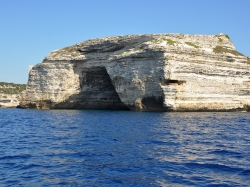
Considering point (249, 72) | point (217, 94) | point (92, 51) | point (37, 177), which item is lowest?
point (37, 177)

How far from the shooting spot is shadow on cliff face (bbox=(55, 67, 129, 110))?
164ft

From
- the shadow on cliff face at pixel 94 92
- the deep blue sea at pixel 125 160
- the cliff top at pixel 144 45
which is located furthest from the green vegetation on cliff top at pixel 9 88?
the deep blue sea at pixel 125 160

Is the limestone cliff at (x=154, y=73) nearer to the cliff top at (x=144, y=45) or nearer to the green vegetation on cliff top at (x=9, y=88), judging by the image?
the cliff top at (x=144, y=45)

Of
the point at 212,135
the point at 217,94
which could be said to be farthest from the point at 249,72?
the point at 212,135

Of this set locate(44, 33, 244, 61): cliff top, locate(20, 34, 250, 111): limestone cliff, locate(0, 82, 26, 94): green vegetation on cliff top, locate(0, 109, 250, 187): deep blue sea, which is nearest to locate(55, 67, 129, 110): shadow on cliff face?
locate(20, 34, 250, 111): limestone cliff

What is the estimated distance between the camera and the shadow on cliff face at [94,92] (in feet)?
164

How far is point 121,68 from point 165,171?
1333 inches

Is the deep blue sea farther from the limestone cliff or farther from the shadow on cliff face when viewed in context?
the shadow on cliff face

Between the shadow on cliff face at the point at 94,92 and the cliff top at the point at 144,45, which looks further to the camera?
the shadow on cliff face at the point at 94,92

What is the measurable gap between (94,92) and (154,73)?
1356 centimetres

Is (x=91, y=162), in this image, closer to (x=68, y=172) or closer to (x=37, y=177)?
(x=68, y=172)

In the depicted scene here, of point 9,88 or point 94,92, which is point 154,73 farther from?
point 9,88

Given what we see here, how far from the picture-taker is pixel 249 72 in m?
43.3

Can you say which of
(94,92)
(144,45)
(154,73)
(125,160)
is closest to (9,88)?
(94,92)
